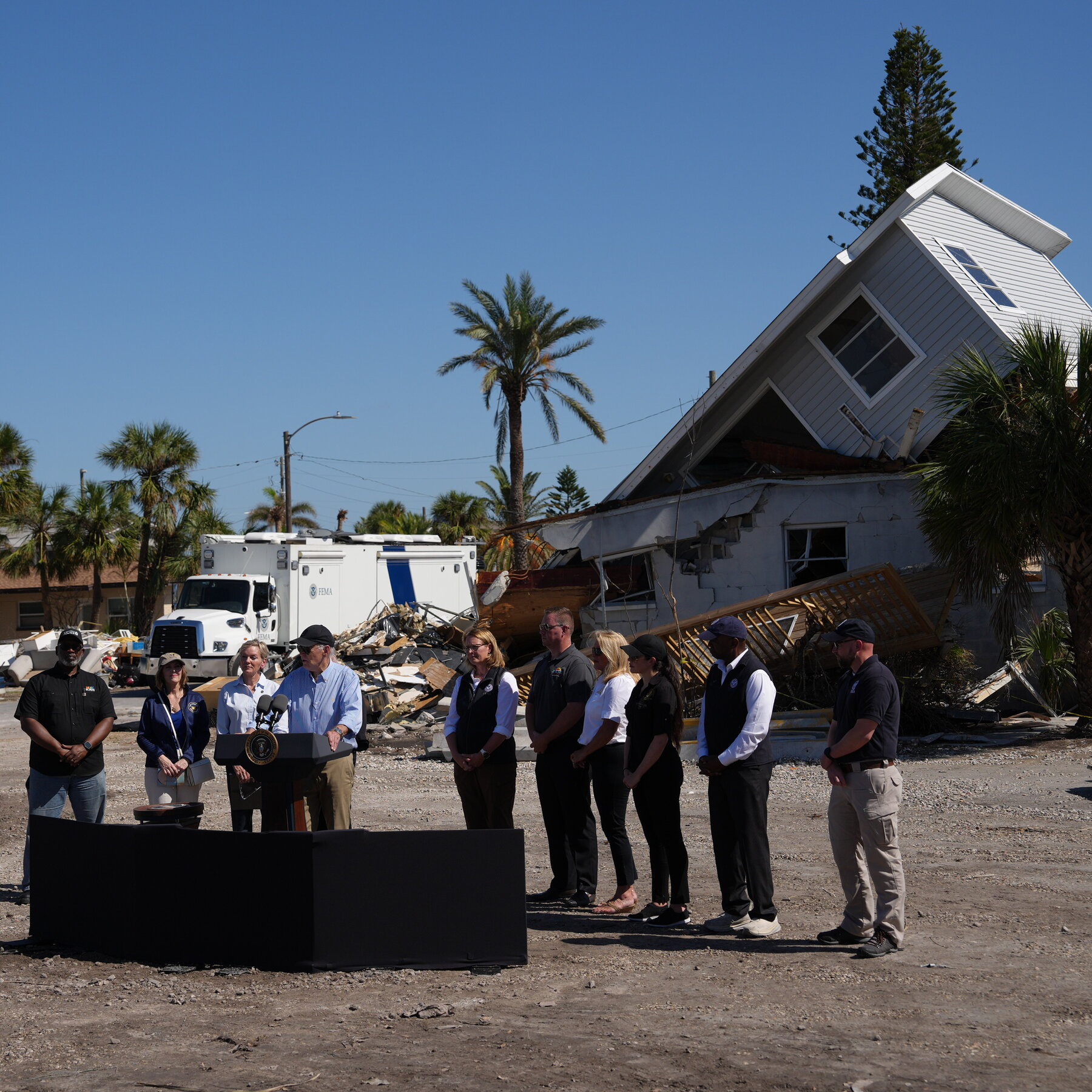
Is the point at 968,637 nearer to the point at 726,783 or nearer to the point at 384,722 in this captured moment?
the point at 384,722

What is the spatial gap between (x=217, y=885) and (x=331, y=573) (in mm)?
19824

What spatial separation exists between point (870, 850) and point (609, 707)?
5.83 ft

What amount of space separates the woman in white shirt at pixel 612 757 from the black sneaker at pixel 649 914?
0.18m

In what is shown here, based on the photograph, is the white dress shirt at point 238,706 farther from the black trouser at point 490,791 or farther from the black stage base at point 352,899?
the black stage base at point 352,899

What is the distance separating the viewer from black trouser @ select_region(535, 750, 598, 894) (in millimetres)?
7773

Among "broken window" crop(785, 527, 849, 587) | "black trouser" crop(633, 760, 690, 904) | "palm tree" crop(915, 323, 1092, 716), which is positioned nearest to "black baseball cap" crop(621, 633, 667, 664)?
"black trouser" crop(633, 760, 690, 904)

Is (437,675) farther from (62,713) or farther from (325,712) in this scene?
(325,712)

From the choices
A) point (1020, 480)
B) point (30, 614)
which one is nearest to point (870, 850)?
point (1020, 480)

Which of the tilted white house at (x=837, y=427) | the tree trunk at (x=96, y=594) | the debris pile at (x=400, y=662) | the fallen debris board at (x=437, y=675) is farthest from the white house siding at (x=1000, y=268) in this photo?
the tree trunk at (x=96, y=594)

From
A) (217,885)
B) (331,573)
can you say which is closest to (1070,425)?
(217,885)

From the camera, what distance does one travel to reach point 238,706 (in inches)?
336

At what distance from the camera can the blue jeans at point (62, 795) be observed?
27.0ft

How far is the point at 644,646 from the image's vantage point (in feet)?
24.4

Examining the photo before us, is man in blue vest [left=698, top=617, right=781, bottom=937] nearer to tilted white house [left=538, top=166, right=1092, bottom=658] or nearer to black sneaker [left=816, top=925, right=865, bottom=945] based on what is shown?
black sneaker [left=816, top=925, right=865, bottom=945]
